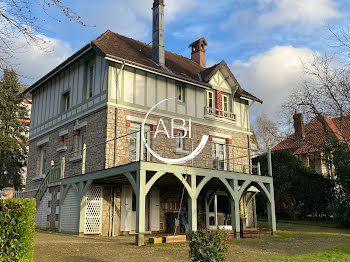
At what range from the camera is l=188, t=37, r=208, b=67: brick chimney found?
73.0ft

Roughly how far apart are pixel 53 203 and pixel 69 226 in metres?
2.22

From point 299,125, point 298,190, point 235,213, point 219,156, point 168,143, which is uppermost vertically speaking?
point 299,125

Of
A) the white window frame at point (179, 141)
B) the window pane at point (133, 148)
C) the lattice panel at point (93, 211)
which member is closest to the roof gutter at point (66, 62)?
the window pane at point (133, 148)

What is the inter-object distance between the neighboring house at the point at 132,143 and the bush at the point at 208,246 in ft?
14.1

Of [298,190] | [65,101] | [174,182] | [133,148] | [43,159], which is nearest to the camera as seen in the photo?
[174,182]

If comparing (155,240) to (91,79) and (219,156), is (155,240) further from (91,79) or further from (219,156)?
(219,156)

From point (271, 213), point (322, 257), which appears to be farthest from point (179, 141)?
point (322, 257)

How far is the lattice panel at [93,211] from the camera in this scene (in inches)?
520

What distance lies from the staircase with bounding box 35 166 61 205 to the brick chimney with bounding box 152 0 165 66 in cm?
673

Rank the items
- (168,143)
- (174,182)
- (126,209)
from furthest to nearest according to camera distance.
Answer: (168,143), (174,182), (126,209)

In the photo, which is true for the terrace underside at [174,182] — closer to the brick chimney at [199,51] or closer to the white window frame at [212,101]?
the white window frame at [212,101]

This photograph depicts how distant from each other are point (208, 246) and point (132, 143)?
29.2ft

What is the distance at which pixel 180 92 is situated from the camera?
16.9 meters

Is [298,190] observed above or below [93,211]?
above
